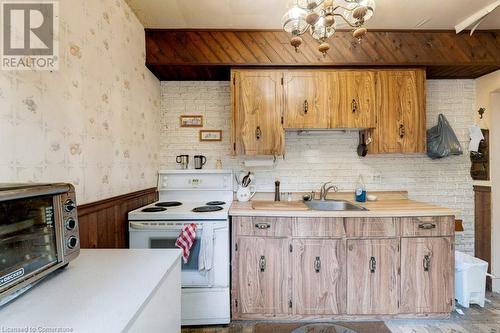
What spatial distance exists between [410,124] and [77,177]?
2.88 m

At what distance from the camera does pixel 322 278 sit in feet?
7.10

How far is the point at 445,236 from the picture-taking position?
2.17 m

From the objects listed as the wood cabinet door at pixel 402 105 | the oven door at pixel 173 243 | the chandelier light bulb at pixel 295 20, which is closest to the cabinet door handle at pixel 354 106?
the wood cabinet door at pixel 402 105

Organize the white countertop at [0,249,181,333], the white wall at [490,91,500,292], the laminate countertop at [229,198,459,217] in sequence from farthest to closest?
the white wall at [490,91,500,292]
the laminate countertop at [229,198,459,217]
the white countertop at [0,249,181,333]

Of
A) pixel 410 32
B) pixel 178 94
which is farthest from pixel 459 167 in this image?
pixel 178 94

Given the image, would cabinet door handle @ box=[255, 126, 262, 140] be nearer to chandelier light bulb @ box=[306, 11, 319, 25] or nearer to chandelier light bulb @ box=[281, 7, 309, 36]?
chandelier light bulb @ box=[281, 7, 309, 36]

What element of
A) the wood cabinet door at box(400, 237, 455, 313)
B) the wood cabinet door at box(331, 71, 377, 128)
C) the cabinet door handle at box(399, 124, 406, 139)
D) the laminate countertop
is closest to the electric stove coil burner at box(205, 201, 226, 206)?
the laminate countertop

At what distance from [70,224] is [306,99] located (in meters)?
2.19

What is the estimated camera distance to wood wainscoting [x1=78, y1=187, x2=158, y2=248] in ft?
5.02

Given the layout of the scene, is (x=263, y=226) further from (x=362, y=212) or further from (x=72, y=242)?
(x=72, y=242)

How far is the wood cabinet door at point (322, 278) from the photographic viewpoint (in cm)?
216

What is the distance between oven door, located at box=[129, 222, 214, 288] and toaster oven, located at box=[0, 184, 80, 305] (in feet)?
3.45

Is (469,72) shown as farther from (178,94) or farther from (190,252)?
(190,252)

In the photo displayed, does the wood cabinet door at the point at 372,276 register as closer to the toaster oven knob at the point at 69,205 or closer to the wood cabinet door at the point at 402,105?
the wood cabinet door at the point at 402,105
